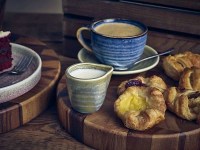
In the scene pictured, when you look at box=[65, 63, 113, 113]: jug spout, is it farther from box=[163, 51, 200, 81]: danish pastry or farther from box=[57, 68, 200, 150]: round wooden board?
box=[163, 51, 200, 81]: danish pastry

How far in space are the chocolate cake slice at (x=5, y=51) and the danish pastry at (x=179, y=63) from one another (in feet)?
1.15

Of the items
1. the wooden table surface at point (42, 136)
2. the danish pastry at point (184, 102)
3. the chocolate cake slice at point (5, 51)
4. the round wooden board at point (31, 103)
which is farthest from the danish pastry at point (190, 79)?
the chocolate cake slice at point (5, 51)

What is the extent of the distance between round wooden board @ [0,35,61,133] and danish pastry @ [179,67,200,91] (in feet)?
0.88

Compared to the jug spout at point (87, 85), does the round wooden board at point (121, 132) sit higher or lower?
lower

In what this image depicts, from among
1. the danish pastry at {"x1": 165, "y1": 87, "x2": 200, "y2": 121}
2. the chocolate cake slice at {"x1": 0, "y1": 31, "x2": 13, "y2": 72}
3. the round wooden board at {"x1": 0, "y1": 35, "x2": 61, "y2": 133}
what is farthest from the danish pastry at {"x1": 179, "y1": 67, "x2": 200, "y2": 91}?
the chocolate cake slice at {"x1": 0, "y1": 31, "x2": 13, "y2": 72}

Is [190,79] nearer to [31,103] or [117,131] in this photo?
[117,131]

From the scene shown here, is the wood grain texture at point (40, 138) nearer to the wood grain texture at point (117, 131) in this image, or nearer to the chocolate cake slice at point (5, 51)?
the wood grain texture at point (117, 131)

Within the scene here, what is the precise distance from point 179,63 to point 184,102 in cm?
19

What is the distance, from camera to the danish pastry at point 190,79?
86 centimetres

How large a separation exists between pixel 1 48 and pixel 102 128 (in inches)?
12.8

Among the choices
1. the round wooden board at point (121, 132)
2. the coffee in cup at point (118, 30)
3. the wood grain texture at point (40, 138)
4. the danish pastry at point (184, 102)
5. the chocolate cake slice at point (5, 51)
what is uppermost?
the coffee in cup at point (118, 30)

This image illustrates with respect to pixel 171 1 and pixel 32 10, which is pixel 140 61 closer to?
pixel 171 1

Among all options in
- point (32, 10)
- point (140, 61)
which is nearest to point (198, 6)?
point (140, 61)

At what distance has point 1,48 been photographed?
95 centimetres
